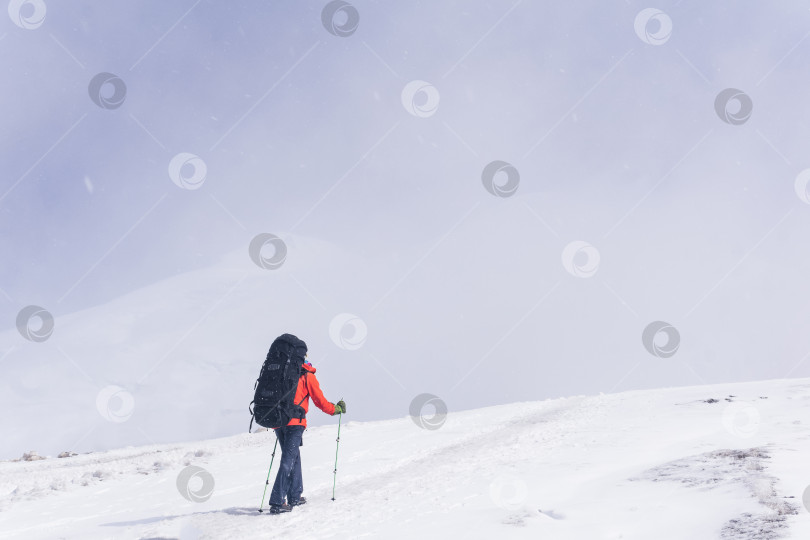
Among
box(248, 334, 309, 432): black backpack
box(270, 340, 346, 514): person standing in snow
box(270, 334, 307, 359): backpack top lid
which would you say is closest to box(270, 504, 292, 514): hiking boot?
box(270, 340, 346, 514): person standing in snow

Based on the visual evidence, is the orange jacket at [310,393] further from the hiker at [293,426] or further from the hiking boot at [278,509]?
the hiking boot at [278,509]

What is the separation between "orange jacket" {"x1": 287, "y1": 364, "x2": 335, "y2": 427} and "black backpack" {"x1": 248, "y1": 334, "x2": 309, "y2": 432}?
0.12 metres

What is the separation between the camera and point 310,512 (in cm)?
799

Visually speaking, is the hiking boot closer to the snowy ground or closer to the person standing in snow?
the person standing in snow

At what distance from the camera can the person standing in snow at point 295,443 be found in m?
8.20

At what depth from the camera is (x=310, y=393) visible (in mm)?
8758

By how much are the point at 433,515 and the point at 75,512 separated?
6.65 metres

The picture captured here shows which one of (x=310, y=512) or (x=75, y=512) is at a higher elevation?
(x=75, y=512)

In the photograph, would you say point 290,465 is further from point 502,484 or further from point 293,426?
point 502,484

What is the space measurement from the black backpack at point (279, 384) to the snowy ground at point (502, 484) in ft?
4.24

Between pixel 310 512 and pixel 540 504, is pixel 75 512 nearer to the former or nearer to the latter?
pixel 310 512

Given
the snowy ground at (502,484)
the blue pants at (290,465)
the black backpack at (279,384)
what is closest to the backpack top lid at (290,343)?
the black backpack at (279,384)

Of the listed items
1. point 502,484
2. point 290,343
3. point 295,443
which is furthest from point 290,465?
point 502,484

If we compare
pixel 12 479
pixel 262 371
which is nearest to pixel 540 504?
pixel 262 371
